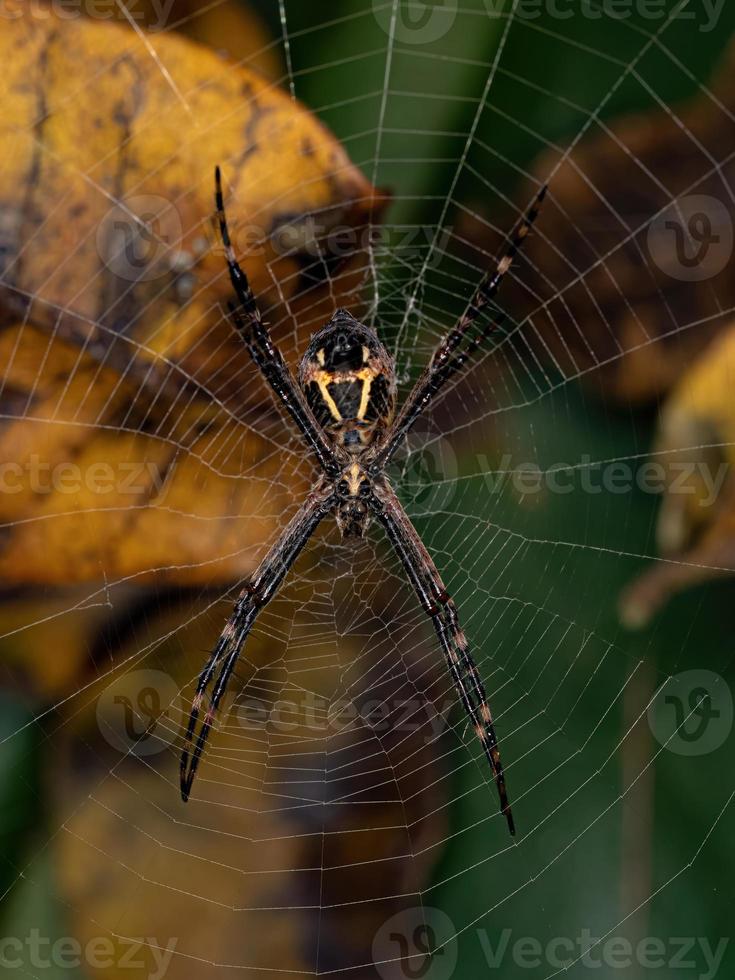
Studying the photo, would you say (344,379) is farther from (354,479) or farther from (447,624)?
(447,624)

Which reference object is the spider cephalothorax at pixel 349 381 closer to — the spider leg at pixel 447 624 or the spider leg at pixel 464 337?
the spider leg at pixel 464 337

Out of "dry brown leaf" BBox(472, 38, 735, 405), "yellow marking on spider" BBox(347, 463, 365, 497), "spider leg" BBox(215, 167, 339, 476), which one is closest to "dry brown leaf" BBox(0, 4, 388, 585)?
"spider leg" BBox(215, 167, 339, 476)

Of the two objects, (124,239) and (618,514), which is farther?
(618,514)

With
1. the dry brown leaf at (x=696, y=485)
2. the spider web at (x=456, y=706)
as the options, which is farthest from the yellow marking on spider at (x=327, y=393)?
the dry brown leaf at (x=696, y=485)

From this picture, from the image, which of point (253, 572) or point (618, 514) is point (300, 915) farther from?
point (618, 514)

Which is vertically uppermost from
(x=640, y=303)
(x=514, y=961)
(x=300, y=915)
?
(x=640, y=303)

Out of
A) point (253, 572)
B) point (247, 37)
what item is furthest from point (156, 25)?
point (253, 572)
